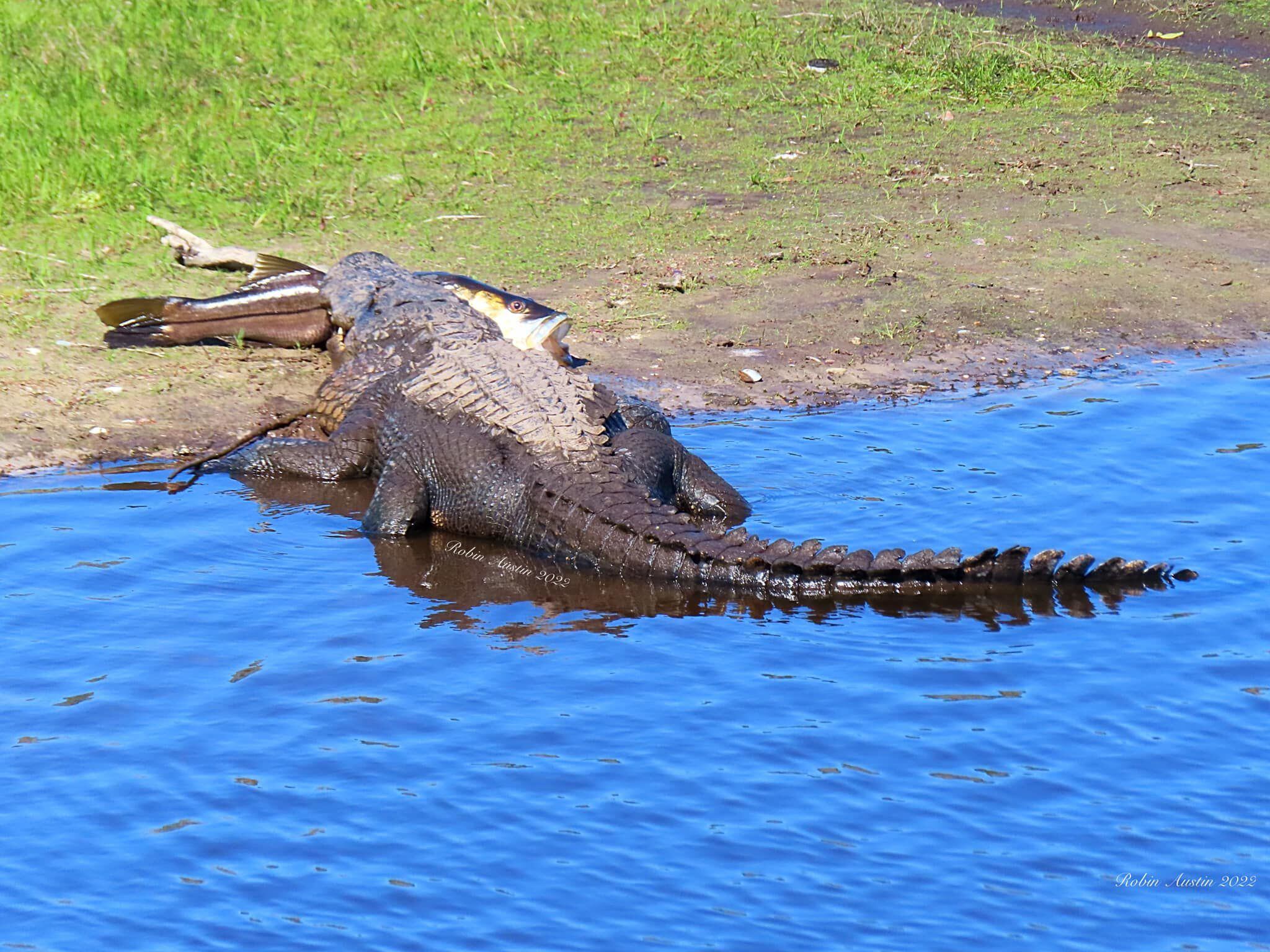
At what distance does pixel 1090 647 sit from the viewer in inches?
222

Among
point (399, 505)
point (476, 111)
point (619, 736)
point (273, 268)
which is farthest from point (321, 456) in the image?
point (476, 111)

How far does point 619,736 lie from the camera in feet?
16.6

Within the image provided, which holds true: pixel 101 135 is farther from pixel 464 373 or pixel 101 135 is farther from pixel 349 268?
pixel 464 373

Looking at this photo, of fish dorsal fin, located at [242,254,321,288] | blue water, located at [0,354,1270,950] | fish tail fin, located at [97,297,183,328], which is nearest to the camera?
blue water, located at [0,354,1270,950]

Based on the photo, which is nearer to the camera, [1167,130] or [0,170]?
[0,170]

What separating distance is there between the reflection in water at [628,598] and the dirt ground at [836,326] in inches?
71.1

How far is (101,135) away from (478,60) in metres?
3.10

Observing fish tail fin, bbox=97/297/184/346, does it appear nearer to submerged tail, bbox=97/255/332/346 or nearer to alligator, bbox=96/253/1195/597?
submerged tail, bbox=97/255/332/346

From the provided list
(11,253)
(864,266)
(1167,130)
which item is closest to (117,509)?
(11,253)

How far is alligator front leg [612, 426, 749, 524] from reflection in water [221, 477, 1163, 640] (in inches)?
25.5

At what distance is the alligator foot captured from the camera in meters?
9.01

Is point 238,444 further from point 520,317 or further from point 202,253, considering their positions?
point 202,253

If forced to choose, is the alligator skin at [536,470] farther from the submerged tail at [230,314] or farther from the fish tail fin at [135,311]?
the fish tail fin at [135,311]

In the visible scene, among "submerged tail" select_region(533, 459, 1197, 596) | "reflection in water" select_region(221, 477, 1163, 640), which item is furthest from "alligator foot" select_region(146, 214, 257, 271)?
"submerged tail" select_region(533, 459, 1197, 596)
